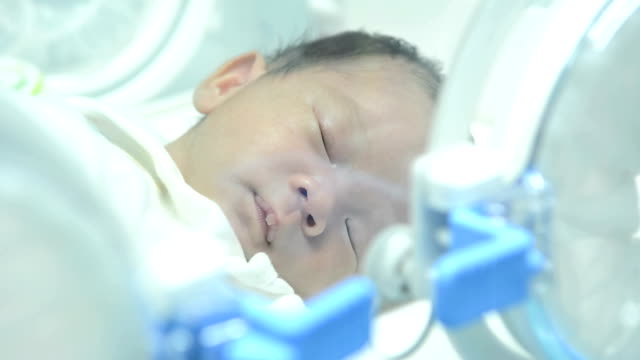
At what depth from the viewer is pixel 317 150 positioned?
66 centimetres

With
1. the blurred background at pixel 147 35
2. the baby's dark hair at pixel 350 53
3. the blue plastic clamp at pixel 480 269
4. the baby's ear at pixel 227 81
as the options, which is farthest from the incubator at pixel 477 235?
the blurred background at pixel 147 35

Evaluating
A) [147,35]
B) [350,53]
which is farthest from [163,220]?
[147,35]

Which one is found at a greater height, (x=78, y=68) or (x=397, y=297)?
(x=397, y=297)

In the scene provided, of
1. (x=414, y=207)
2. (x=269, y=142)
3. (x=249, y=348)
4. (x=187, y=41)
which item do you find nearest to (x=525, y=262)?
(x=414, y=207)

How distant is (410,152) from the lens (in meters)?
0.56

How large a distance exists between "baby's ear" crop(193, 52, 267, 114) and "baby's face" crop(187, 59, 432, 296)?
0.20 feet

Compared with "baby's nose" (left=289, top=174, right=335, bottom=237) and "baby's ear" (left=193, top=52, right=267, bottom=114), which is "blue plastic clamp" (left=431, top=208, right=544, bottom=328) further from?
"baby's ear" (left=193, top=52, right=267, bottom=114)

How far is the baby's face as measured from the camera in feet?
1.86

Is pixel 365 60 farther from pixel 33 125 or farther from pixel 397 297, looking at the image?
pixel 33 125

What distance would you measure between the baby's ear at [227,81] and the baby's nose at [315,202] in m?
0.26

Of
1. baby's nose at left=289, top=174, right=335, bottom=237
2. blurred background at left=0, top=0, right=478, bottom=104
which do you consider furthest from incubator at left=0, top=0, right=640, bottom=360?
blurred background at left=0, top=0, right=478, bottom=104

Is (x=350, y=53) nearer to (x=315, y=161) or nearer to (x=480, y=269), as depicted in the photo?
(x=315, y=161)

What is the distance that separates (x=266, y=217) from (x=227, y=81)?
29 centimetres

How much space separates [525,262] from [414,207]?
0.06 metres
